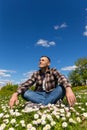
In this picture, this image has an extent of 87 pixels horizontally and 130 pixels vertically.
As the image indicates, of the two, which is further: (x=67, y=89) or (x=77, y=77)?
(x=77, y=77)

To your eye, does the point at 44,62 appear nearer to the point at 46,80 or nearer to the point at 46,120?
the point at 46,80

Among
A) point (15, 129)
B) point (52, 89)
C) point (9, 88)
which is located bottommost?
point (15, 129)

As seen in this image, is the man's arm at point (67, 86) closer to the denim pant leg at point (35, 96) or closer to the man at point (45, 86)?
the man at point (45, 86)

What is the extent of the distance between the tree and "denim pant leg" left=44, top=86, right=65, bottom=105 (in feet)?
343

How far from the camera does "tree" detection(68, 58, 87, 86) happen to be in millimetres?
114500

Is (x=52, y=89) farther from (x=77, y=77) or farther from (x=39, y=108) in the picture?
(x=77, y=77)

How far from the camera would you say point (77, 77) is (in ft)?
376

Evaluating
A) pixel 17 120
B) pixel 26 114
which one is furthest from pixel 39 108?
pixel 17 120

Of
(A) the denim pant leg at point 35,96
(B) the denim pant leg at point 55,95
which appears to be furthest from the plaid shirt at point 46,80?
(B) the denim pant leg at point 55,95

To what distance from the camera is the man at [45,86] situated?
33.3ft

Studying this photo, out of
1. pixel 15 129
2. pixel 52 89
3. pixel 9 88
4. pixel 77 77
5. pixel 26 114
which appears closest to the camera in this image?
pixel 15 129

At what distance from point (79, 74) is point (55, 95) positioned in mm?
108345

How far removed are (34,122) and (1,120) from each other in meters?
1.43

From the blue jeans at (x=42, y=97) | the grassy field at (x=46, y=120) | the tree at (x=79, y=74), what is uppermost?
the tree at (x=79, y=74)
